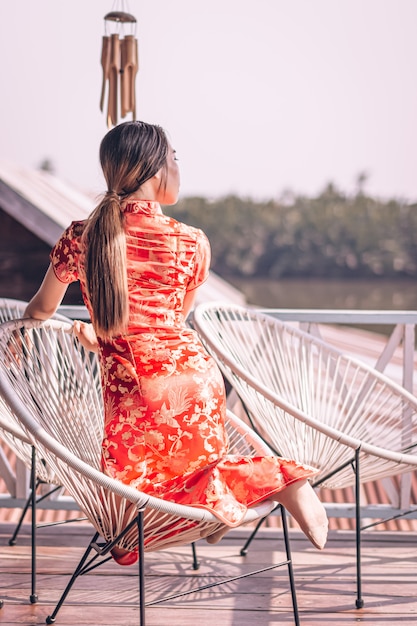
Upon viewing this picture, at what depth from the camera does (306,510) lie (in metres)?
1.59

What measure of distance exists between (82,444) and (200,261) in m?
0.56

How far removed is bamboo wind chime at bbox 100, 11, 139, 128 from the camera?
13.2 ft

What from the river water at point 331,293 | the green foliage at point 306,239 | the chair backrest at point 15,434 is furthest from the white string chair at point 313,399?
the green foliage at point 306,239

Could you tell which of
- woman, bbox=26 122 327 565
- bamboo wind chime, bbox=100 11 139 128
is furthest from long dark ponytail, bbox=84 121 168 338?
bamboo wind chime, bbox=100 11 139 128

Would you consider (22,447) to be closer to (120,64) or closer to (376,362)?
(376,362)

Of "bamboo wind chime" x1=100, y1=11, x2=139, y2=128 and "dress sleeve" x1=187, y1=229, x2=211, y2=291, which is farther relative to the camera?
"bamboo wind chime" x1=100, y1=11, x2=139, y2=128

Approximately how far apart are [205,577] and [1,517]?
2049mm

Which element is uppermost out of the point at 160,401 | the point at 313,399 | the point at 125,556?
the point at 160,401

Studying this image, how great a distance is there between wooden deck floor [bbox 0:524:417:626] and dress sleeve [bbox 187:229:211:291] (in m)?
0.79

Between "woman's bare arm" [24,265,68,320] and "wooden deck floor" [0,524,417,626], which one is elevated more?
"woman's bare arm" [24,265,68,320]

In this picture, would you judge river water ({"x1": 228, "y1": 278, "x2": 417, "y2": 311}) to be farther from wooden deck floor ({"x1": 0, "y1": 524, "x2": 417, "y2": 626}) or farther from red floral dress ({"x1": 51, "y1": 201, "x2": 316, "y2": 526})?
red floral dress ({"x1": 51, "y1": 201, "x2": 316, "y2": 526})

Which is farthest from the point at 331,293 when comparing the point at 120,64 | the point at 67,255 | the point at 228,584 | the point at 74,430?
the point at 67,255

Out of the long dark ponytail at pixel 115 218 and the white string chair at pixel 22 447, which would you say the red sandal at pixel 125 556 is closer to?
the white string chair at pixel 22 447

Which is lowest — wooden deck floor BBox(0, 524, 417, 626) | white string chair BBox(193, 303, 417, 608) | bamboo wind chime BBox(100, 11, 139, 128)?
wooden deck floor BBox(0, 524, 417, 626)
